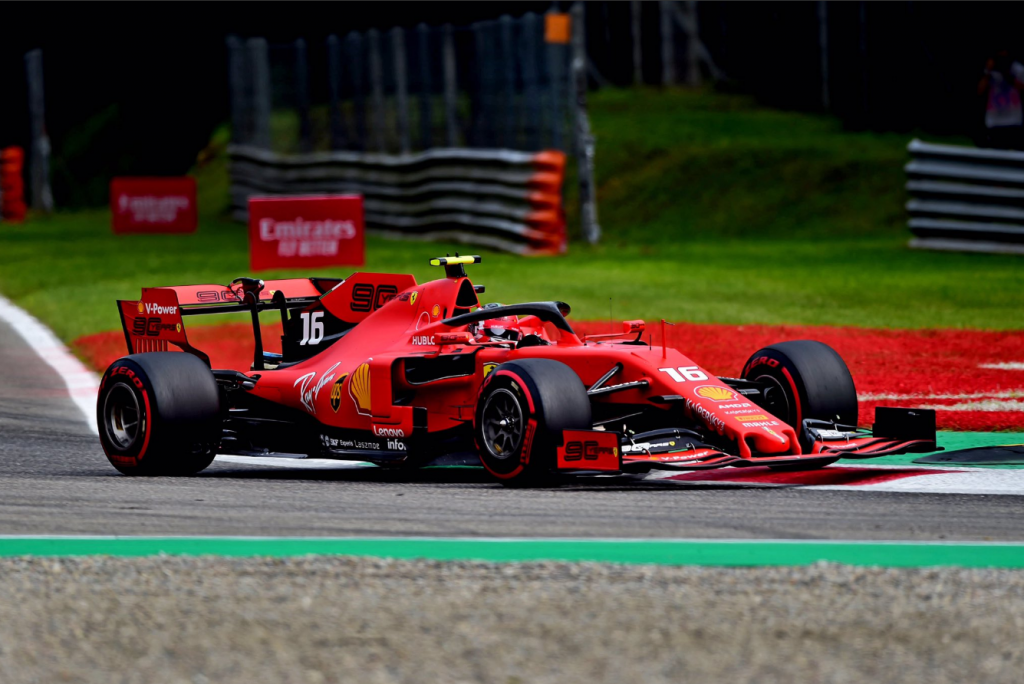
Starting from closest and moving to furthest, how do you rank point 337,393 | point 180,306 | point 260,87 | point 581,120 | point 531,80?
point 337,393
point 180,306
point 581,120
point 531,80
point 260,87

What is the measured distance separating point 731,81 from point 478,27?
12690mm

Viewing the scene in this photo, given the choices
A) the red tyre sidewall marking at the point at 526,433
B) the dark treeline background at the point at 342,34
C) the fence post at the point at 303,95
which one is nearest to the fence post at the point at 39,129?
the dark treeline background at the point at 342,34

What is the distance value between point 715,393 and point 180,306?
133 inches

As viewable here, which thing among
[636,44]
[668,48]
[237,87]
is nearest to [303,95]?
[237,87]

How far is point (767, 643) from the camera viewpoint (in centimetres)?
491

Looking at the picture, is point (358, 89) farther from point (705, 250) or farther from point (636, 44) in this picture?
point (636, 44)

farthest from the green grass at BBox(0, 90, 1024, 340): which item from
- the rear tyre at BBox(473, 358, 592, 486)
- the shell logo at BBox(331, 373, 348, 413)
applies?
the rear tyre at BBox(473, 358, 592, 486)

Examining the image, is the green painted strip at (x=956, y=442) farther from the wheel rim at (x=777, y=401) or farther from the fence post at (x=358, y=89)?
the fence post at (x=358, y=89)

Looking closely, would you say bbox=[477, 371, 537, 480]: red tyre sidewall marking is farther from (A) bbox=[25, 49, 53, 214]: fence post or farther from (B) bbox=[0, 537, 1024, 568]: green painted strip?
(A) bbox=[25, 49, 53, 214]: fence post

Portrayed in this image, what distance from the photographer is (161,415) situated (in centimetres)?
857

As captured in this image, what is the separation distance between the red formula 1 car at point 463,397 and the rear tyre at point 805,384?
1 centimetres

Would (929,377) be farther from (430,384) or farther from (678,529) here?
(678,529)

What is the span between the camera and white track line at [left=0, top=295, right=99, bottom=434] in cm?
1220

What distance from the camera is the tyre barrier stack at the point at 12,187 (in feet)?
132
